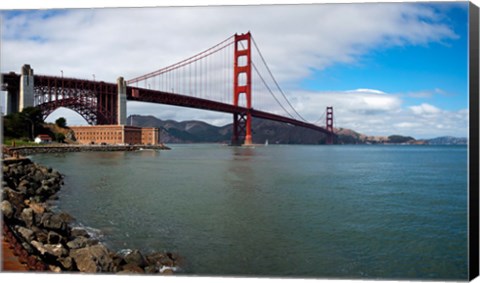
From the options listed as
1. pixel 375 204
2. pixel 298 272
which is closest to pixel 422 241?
pixel 298 272

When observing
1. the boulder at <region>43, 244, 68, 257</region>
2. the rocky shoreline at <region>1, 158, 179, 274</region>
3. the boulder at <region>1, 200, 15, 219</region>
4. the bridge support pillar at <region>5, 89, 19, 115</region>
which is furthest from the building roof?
the boulder at <region>43, 244, 68, 257</region>

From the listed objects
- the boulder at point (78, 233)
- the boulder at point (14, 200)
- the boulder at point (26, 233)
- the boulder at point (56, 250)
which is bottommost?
the boulder at point (78, 233)

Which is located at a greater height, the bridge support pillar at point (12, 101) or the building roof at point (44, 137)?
the bridge support pillar at point (12, 101)

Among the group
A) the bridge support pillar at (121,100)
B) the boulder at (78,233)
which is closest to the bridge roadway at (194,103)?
the bridge support pillar at (121,100)

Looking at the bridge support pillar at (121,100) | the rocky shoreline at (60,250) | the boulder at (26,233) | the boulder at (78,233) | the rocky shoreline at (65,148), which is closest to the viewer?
the rocky shoreline at (60,250)

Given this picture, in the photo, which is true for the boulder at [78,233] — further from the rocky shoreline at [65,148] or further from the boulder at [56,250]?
the rocky shoreline at [65,148]

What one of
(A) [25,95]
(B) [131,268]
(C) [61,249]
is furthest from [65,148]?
(B) [131,268]

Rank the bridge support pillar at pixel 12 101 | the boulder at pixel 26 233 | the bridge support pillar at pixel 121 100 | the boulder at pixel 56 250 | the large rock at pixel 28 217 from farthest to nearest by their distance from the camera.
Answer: the bridge support pillar at pixel 121 100 < the bridge support pillar at pixel 12 101 < the large rock at pixel 28 217 < the boulder at pixel 26 233 < the boulder at pixel 56 250
